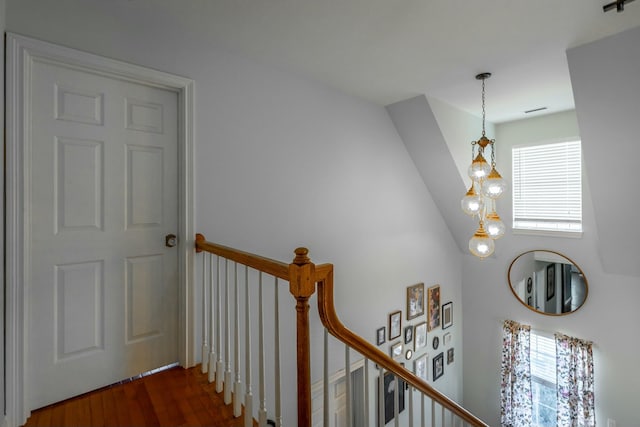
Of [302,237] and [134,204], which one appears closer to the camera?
[134,204]

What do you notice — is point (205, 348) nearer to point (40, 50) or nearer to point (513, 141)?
point (40, 50)

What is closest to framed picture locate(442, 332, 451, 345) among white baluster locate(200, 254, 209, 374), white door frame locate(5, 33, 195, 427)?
white baluster locate(200, 254, 209, 374)

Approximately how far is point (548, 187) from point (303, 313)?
4.31 metres

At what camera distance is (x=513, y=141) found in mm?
4438

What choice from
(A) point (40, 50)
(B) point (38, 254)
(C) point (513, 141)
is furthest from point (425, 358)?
(A) point (40, 50)

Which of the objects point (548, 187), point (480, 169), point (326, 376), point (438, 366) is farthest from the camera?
point (438, 366)

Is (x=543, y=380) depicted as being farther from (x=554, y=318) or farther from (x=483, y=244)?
(x=483, y=244)

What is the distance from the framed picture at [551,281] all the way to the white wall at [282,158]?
170 cm

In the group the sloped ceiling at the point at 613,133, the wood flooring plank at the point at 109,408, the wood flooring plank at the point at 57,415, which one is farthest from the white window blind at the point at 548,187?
the wood flooring plank at the point at 57,415

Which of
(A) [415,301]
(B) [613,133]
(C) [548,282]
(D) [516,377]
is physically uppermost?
(B) [613,133]

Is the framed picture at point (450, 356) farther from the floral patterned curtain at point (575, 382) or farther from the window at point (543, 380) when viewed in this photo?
the floral patterned curtain at point (575, 382)

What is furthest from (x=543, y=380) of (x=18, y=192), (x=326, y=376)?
(x=18, y=192)

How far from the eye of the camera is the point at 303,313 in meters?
1.24

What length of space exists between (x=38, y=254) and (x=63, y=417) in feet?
2.79
